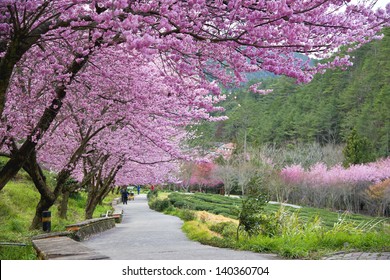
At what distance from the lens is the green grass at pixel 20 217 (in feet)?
25.8

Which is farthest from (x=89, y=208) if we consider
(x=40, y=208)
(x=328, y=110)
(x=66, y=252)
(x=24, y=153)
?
(x=328, y=110)

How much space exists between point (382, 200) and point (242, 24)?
124 ft

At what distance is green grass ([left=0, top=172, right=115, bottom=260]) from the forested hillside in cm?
4346

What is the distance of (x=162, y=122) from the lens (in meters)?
11.8

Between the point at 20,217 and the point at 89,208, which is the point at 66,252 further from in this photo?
the point at 89,208

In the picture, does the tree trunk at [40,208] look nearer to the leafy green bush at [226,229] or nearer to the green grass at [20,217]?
the green grass at [20,217]

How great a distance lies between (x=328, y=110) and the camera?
7406 cm

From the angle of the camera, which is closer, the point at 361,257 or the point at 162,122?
the point at 361,257

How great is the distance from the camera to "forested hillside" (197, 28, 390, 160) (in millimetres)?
61719

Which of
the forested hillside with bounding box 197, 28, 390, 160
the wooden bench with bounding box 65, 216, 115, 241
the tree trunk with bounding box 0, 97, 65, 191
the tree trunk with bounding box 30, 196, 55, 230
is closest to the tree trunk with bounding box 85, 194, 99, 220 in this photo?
the wooden bench with bounding box 65, 216, 115, 241

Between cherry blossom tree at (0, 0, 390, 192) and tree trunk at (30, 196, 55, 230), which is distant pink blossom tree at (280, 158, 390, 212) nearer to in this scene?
tree trunk at (30, 196, 55, 230)

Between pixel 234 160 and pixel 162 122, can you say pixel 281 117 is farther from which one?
pixel 162 122

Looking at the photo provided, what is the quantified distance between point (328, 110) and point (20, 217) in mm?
65969

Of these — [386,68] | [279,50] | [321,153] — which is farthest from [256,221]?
[386,68]
